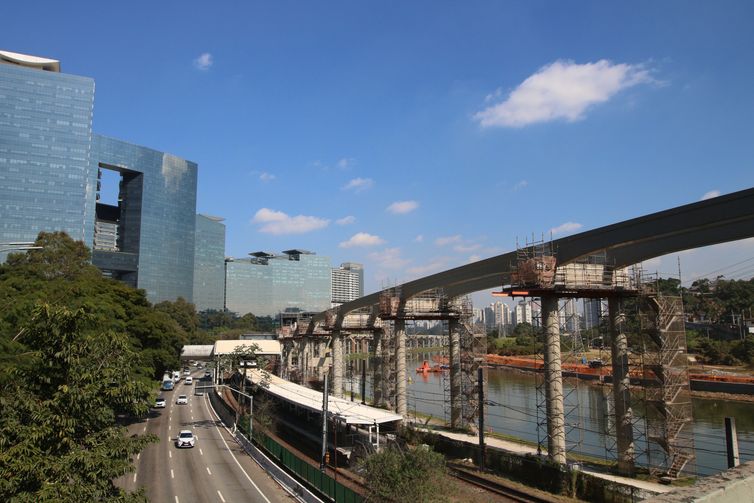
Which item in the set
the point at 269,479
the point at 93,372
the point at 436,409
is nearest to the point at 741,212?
the point at 93,372

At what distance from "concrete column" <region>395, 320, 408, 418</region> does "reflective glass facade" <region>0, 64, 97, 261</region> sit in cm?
11587

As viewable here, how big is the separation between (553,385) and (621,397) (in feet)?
12.9

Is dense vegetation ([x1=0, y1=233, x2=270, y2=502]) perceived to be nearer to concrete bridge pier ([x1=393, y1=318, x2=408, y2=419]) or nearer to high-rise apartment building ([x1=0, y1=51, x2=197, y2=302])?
concrete bridge pier ([x1=393, y1=318, x2=408, y2=419])

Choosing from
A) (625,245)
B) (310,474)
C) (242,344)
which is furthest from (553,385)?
(242,344)

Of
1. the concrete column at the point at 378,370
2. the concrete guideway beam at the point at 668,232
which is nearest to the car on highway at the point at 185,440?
the concrete column at the point at 378,370

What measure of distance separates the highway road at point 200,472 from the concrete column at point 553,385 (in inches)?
573

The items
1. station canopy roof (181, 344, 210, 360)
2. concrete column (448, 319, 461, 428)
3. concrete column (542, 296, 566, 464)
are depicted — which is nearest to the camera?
concrete column (542, 296, 566, 464)

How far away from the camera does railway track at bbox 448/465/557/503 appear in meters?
25.2

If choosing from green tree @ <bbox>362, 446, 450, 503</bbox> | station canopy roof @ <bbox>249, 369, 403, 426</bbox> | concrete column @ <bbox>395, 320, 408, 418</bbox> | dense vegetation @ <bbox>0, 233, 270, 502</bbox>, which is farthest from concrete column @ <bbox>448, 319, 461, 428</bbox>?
dense vegetation @ <bbox>0, 233, 270, 502</bbox>

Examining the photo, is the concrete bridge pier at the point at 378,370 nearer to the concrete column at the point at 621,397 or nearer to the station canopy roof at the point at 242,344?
the station canopy roof at the point at 242,344

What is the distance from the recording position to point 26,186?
431 feet

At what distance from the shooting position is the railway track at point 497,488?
2517cm

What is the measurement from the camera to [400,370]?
160 feet

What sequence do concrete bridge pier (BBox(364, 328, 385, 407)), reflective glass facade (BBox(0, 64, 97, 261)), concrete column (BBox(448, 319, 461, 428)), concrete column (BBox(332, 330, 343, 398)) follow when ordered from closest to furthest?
concrete column (BBox(448, 319, 461, 428)) < concrete bridge pier (BBox(364, 328, 385, 407)) < concrete column (BBox(332, 330, 343, 398)) < reflective glass facade (BBox(0, 64, 97, 261))
